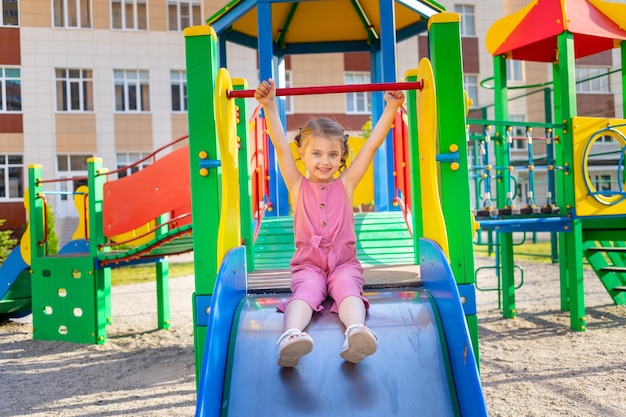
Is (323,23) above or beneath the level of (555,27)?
above

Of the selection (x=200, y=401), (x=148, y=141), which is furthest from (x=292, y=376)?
(x=148, y=141)

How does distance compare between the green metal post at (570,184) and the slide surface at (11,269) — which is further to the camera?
the slide surface at (11,269)

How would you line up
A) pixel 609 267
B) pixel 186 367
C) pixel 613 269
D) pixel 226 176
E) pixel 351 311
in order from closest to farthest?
pixel 351 311 < pixel 226 176 < pixel 186 367 < pixel 613 269 < pixel 609 267

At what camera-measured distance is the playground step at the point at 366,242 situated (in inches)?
156

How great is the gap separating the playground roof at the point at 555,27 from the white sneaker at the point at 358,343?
199 inches

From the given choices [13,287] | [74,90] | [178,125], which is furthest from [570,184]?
[74,90]

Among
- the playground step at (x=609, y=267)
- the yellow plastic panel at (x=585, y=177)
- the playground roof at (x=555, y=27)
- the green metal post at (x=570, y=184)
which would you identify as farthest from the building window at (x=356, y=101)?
the yellow plastic panel at (x=585, y=177)

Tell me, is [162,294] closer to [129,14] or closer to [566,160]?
Answer: [566,160]

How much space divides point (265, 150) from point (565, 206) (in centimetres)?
295

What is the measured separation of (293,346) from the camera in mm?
2154

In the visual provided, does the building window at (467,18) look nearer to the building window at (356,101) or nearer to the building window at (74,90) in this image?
the building window at (356,101)

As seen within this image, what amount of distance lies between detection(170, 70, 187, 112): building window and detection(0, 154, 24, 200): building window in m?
4.79

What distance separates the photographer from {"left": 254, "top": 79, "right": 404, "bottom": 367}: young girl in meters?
2.47

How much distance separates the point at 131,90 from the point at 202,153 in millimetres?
17030
